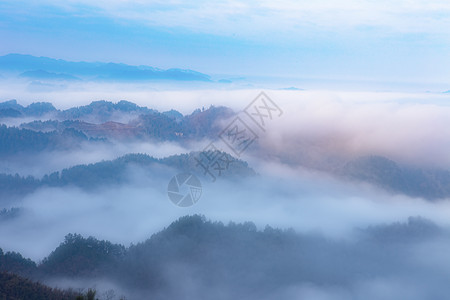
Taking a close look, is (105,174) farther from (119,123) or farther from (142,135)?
(119,123)

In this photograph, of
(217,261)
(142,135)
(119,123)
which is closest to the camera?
(217,261)

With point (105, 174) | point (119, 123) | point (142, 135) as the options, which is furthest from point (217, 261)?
point (119, 123)

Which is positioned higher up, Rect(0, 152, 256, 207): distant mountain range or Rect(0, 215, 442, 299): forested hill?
Rect(0, 152, 256, 207): distant mountain range

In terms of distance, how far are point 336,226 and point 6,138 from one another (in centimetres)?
8789

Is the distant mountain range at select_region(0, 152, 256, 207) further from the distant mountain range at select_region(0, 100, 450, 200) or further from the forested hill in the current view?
the forested hill

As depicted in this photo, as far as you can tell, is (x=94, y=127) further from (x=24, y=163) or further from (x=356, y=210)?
(x=356, y=210)

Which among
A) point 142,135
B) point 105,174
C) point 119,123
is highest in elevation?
point 119,123

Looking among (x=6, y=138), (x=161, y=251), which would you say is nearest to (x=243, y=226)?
(x=161, y=251)

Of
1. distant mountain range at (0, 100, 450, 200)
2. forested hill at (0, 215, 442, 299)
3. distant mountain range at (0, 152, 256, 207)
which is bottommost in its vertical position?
forested hill at (0, 215, 442, 299)

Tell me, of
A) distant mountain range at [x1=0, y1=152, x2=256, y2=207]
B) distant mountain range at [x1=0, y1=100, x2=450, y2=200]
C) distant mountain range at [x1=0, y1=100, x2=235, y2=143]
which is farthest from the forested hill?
distant mountain range at [x1=0, y1=100, x2=235, y2=143]

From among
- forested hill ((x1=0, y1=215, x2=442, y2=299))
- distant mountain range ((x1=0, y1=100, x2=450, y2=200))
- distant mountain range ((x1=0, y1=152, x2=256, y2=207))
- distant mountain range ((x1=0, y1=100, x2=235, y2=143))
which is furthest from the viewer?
distant mountain range ((x1=0, y1=100, x2=235, y2=143))

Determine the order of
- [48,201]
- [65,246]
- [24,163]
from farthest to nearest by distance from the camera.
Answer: [24,163] < [48,201] < [65,246]

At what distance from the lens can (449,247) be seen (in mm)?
48375

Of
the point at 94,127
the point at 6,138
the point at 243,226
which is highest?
the point at 94,127
